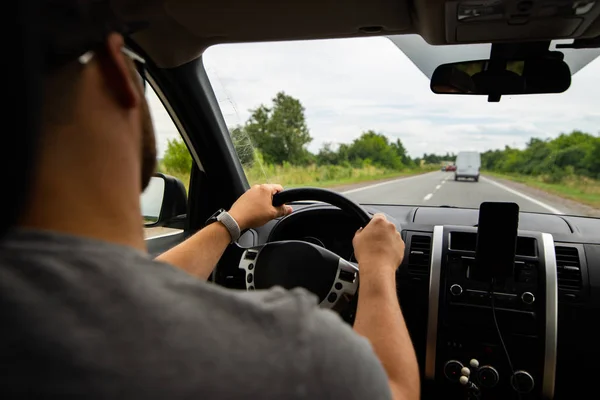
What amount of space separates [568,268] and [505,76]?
3.79 ft

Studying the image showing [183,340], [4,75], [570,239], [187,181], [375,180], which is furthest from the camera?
[375,180]

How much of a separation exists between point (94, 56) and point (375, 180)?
383cm

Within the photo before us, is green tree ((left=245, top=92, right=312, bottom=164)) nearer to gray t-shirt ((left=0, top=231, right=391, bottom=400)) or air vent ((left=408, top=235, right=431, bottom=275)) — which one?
air vent ((left=408, top=235, right=431, bottom=275))

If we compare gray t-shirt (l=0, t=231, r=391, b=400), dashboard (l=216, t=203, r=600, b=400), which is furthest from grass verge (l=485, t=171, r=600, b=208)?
gray t-shirt (l=0, t=231, r=391, b=400)

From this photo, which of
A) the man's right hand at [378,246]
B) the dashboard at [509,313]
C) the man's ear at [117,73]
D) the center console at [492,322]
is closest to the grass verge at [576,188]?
the dashboard at [509,313]

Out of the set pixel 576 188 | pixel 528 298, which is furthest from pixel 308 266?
pixel 576 188

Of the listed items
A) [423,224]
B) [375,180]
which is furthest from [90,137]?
[375,180]

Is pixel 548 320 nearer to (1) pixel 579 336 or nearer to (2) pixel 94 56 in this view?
(1) pixel 579 336

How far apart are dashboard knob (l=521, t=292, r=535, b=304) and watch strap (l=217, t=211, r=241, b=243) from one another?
1.61m

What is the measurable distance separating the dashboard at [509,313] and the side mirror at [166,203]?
0.95m

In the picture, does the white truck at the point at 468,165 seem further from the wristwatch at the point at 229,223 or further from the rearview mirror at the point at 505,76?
the wristwatch at the point at 229,223

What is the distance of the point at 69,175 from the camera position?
0.91 metres

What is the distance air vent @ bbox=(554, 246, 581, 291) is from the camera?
2.93m

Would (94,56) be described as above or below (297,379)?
above
